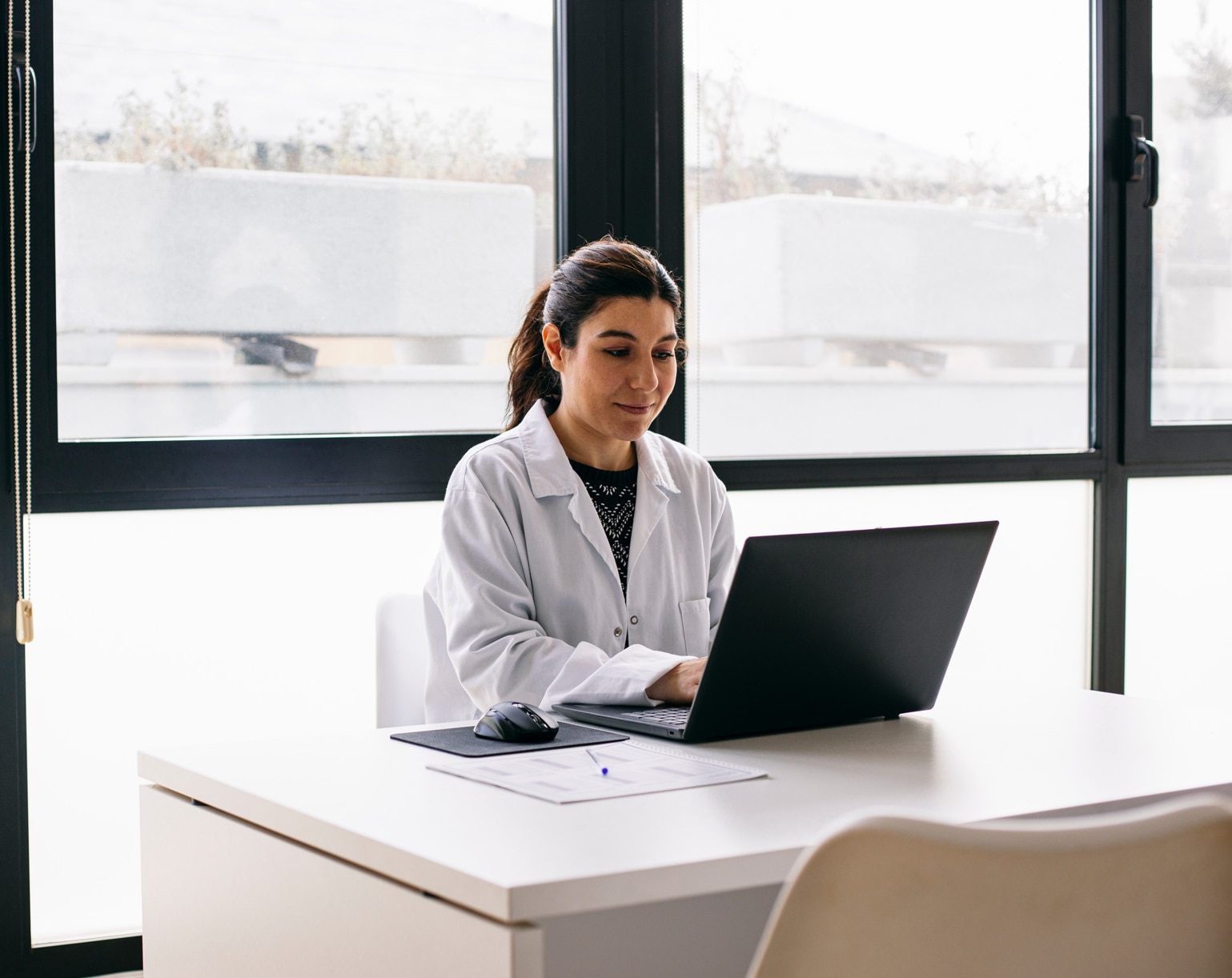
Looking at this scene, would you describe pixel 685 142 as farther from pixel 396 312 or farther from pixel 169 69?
pixel 169 69

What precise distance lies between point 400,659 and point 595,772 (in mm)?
828

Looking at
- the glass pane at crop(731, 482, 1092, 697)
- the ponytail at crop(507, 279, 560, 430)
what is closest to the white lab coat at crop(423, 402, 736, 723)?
the ponytail at crop(507, 279, 560, 430)

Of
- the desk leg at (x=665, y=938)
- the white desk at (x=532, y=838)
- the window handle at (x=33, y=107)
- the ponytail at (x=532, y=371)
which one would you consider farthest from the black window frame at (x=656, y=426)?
the desk leg at (x=665, y=938)

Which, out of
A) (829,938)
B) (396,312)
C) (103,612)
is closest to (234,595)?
(103,612)

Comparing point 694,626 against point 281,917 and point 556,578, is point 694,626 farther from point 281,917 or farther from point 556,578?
point 281,917

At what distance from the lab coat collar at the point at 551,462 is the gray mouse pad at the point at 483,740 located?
53 cm

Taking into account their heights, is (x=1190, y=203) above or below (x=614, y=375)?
above

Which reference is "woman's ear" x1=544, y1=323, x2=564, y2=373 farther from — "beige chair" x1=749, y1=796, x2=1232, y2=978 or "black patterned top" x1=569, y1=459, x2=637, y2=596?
"beige chair" x1=749, y1=796, x2=1232, y2=978

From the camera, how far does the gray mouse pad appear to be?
1433mm

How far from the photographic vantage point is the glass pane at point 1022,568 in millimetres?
3123

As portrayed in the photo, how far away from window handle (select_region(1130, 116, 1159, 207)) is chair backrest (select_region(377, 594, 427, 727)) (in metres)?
2.13

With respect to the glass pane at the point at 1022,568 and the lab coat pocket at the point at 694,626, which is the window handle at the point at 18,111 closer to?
the lab coat pocket at the point at 694,626

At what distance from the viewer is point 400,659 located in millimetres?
2090

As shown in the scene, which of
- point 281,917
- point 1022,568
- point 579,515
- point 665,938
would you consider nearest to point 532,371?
point 579,515
